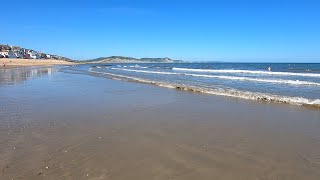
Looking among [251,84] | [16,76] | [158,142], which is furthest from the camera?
[16,76]

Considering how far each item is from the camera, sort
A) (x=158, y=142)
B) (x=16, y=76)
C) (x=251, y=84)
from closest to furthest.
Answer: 1. (x=158, y=142)
2. (x=251, y=84)
3. (x=16, y=76)

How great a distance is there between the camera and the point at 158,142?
23.2 feet

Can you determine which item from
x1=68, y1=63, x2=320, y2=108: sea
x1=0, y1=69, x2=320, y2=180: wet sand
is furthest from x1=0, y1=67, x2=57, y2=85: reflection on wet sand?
x1=0, y1=69, x2=320, y2=180: wet sand

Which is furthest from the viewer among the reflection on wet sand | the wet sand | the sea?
the reflection on wet sand

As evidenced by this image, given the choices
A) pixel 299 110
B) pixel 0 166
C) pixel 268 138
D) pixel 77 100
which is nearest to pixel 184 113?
pixel 268 138

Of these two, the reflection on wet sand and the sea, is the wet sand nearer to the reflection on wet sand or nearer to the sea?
the sea

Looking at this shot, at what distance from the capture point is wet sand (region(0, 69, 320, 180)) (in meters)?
5.27

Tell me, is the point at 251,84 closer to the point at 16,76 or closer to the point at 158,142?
the point at 158,142

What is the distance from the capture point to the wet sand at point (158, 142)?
5.27 metres

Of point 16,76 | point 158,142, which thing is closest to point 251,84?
point 158,142

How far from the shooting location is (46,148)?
6445 mm

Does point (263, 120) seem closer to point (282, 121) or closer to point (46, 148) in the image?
point (282, 121)

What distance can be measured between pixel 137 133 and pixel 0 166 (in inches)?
138

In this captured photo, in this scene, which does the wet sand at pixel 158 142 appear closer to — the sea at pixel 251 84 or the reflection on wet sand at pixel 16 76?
the sea at pixel 251 84
